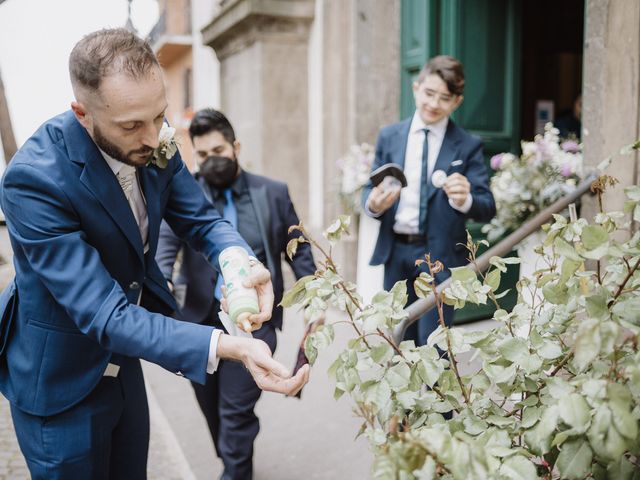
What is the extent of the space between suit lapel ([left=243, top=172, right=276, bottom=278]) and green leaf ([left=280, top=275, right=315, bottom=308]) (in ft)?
4.93

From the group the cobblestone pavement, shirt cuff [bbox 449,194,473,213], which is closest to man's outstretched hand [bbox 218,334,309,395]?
shirt cuff [bbox 449,194,473,213]

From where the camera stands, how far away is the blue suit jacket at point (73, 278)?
1.73m

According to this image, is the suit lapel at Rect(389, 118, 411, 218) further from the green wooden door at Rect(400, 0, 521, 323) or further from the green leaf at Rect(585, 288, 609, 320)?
the green leaf at Rect(585, 288, 609, 320)

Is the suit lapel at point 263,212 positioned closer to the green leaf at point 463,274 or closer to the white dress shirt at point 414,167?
the white dress shirt at point 414,167

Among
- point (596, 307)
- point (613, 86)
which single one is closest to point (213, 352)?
point (596, 307)

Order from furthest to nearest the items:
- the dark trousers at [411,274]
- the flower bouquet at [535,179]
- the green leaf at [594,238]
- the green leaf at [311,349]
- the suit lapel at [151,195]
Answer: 1. the flower bouquet at [535,179]
2. the dark trousers at [411,274]
3. the suit lapel at [151,195]
4. the green leaf at [311,349]
5. the green leaf at [594,238]

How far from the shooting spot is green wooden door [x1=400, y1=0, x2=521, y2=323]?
18.8 feet

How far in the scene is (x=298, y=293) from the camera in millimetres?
1775

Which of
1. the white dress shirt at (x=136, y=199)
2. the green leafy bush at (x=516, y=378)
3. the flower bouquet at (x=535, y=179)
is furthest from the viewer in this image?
the flower bouquet at (x=535, y=179)

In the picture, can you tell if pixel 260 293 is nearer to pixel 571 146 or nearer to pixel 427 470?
pixel 427 470

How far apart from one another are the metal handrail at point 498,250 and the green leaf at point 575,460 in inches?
28.0

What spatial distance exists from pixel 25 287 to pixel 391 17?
534 centimetres

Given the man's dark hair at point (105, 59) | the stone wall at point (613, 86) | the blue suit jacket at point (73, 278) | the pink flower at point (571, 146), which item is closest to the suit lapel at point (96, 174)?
the blue suit jacket at point (73, 278)

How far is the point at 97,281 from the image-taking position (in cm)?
174
